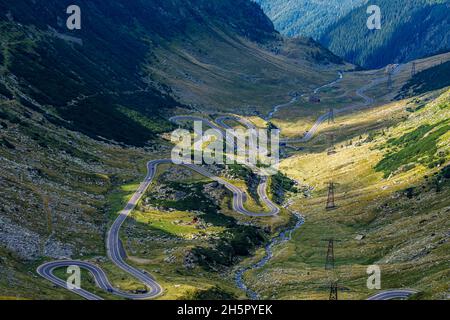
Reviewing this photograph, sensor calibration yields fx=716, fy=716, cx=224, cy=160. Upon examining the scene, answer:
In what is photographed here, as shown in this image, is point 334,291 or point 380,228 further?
point 380,228

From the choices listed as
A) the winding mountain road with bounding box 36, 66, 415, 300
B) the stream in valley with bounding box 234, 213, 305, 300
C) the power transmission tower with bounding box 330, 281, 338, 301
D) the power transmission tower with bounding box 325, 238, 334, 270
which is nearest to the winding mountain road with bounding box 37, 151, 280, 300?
the winding mountain road with bounding box 36, 66, 415, 300

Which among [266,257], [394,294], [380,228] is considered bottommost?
[394,294]

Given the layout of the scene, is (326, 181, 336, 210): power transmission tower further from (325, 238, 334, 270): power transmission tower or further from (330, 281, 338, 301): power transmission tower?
(330, 281, 338, 301): power transmission tower

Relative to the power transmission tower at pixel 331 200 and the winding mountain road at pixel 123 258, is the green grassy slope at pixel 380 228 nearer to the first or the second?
the power transmission tower at pixel 331 200

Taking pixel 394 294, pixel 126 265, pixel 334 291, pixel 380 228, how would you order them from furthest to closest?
pixel 380 228, pixel 126 265, pixel 334 291, pixel 394 294

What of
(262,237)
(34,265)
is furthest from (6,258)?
(262,237)

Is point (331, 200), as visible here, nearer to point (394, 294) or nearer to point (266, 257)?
point (266, 257)

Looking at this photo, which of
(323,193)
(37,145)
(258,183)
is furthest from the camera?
(258,183)

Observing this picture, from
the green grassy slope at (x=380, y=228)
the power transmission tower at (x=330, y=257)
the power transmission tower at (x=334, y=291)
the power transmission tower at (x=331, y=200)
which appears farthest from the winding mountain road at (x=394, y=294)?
the power transmission tower at (x=331, y=200)

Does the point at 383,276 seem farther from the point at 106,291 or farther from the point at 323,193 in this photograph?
the point at 323,193

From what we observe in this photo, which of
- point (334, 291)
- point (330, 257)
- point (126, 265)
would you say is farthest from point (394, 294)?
point (126, 265)
